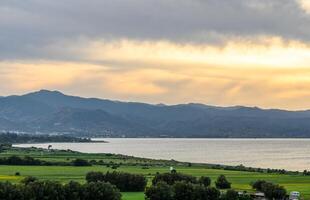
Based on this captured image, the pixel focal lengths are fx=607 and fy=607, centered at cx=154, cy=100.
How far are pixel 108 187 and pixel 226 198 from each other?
11.2m

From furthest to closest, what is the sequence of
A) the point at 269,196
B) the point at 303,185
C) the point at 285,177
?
the point at 285,177, the point at 303,185, the point at 269,196

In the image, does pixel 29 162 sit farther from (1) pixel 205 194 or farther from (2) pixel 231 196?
(2) pixel 231 196

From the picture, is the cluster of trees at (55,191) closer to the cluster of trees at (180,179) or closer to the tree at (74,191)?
the tree at (74,191)

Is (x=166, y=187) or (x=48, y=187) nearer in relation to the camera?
(x=48, y=187)

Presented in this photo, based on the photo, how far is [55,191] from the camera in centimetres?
5494

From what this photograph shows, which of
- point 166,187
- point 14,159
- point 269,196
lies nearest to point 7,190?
point 166,187

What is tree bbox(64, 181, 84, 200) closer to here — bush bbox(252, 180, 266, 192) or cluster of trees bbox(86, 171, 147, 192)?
cluster of trees bbox(86, 171, 147, 192)

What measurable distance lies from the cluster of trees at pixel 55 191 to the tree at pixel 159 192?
314cm

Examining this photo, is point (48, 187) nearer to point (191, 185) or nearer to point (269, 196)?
point (191, 185)

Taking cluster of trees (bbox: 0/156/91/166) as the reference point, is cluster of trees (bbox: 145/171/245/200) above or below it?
below

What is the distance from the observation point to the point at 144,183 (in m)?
69.9

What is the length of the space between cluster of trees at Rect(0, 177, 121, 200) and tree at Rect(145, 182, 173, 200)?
3.14 meters

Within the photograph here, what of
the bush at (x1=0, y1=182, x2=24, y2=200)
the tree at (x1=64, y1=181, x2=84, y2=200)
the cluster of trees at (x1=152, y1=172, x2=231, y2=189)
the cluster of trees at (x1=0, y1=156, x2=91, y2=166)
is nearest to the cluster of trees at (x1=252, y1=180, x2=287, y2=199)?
the cluster of trees at (x1=152, y1=172, x2=231, y2=189)

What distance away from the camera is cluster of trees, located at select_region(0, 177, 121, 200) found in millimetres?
53188
